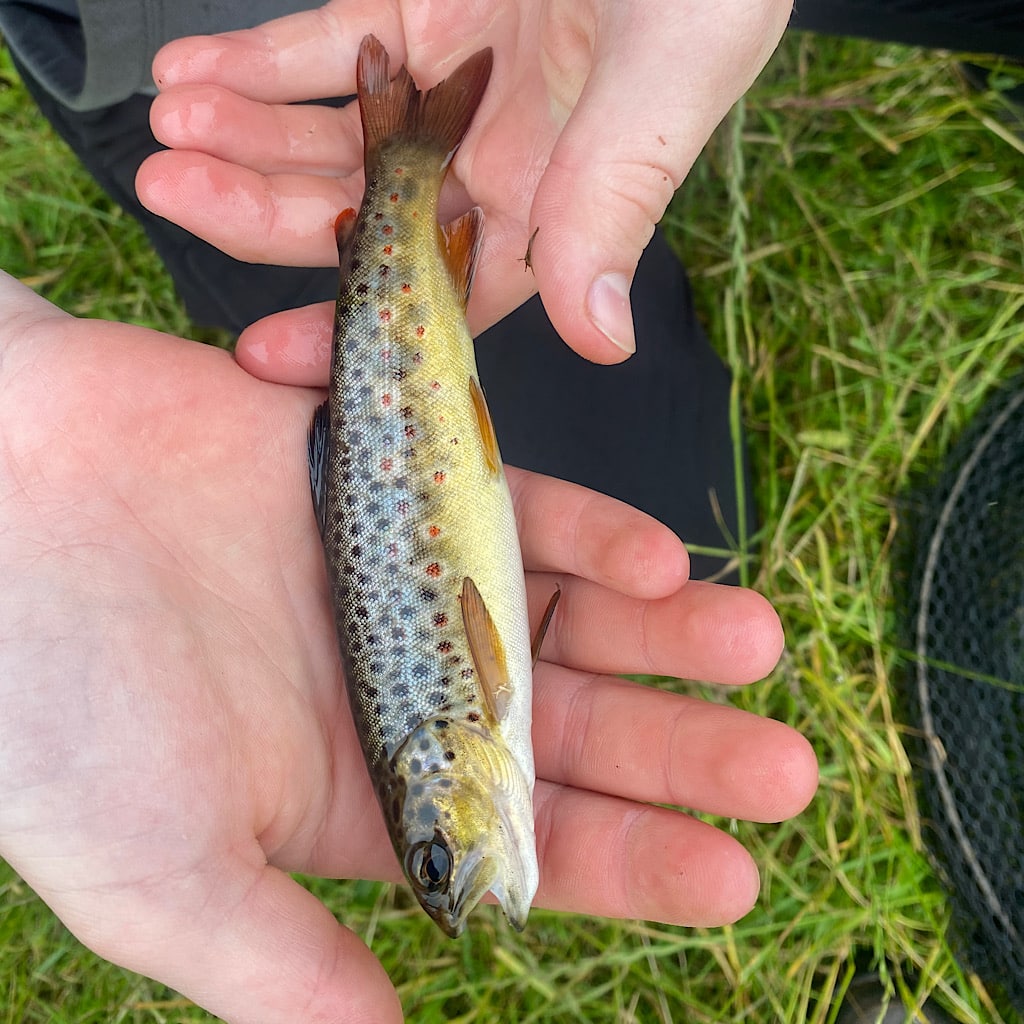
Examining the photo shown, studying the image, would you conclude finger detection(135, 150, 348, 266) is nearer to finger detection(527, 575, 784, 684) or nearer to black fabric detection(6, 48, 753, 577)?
black fabric detection(6, 48, 753, 577)

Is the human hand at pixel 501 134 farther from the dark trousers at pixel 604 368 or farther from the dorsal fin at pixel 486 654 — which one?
the dorsal fin at pixel 486 654

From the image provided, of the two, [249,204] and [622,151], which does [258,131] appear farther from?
[622,151]

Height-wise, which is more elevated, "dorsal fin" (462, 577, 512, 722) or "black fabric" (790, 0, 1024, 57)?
"black fabric" (790, 0, 1024, 57)

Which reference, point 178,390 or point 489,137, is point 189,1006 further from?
point 489,137

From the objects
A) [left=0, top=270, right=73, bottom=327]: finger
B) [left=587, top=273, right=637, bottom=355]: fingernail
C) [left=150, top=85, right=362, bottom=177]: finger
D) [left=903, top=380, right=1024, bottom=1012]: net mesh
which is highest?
[left=150, top=85, right=362, bottom=177]: finger

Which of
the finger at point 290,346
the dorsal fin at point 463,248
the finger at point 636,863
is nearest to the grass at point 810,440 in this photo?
the finger at point 636,863

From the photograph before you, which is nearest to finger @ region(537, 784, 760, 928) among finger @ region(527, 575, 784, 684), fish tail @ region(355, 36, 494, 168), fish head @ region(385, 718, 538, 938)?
fish head @ region(385, 718, 538, 938)

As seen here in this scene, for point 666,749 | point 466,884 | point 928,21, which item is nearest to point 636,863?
point 666,749

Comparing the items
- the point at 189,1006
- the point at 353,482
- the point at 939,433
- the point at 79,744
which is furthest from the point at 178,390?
the point at 939,433
